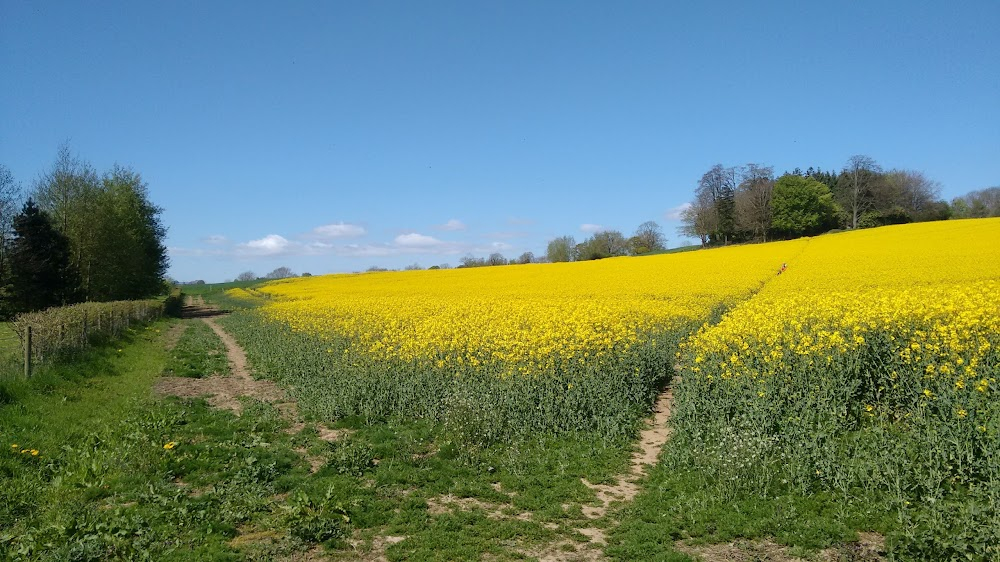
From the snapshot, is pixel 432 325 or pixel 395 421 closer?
pixel 395 421

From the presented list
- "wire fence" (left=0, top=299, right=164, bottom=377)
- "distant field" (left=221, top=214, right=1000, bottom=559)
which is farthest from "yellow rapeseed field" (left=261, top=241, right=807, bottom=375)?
"wire fence" (left=0, top=299, right=164, bottom=377)

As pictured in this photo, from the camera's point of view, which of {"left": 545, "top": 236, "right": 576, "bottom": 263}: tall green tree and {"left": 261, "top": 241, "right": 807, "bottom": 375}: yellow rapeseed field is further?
{"left": 545, "top": 236, "right": 576, "bottom": 263}: tall green tree

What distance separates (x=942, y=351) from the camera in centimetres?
763

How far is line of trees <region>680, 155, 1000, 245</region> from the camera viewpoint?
70.8 meters

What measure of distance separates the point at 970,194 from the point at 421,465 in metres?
122

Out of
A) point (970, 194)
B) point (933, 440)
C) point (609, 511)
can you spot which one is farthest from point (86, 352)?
point (970, 194)

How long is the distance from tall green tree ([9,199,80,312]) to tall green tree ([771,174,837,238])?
7450 centimetres

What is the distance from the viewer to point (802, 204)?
229ft

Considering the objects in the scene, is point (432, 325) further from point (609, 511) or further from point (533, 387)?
point (609, 511)

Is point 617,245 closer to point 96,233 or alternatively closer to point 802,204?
point 802,204

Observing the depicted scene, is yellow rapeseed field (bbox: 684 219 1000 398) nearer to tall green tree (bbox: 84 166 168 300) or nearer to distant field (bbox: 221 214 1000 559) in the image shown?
distant field (bbox: 221 214 1000 559)

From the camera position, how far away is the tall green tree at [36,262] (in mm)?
32956

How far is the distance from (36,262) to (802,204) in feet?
255

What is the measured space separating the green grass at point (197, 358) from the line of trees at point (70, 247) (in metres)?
15.8
